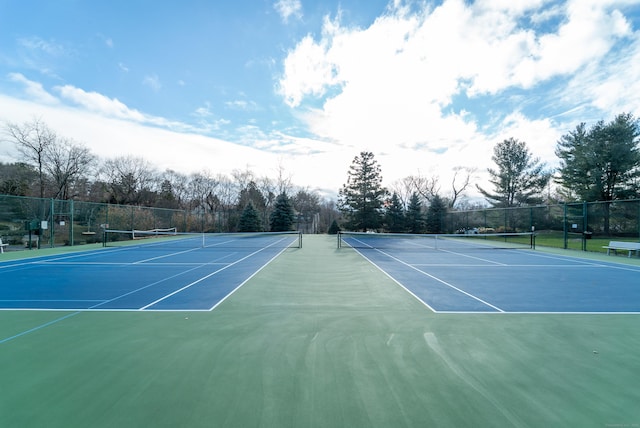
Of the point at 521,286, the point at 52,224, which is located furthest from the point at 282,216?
the point at 521,286

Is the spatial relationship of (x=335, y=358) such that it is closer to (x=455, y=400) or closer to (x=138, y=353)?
(x=455, y=400)

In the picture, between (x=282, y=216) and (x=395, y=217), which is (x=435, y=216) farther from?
(x=282, y=216)

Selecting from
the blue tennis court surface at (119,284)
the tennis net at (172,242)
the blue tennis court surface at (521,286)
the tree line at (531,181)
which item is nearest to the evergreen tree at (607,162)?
the tree line at (531,181)

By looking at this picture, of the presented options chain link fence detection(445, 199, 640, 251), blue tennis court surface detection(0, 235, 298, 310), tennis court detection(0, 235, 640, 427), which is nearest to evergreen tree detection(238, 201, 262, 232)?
chain link fence detection(445, 199, 640, 251)

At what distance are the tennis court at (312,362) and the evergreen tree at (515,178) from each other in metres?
33.1

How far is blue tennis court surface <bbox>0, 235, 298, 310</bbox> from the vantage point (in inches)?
230

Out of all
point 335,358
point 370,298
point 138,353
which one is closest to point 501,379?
point 335,358

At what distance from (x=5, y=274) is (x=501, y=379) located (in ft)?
42.0

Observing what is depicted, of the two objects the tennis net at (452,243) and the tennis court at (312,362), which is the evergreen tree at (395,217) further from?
the tennis court at (312,362)

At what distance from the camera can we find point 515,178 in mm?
34906

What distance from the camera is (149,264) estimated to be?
10867mm

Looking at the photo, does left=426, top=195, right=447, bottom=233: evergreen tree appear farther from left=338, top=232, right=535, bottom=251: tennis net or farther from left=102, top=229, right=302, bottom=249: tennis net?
left=102, top=229, right=302, bottom=249: tennis net

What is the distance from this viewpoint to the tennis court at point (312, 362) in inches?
101

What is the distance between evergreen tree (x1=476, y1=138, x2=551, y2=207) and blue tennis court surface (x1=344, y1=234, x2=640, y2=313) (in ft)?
88.1
